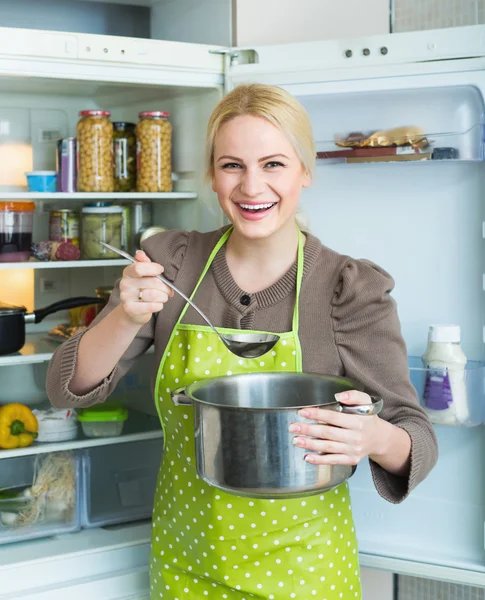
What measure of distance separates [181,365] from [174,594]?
416 millimetres

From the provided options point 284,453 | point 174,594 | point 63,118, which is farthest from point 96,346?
point 63,118

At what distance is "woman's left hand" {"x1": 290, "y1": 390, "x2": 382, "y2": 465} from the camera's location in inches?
43.8

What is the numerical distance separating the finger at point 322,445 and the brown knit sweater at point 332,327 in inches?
8.4

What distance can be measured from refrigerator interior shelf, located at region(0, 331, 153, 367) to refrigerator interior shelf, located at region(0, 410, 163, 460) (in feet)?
0.62

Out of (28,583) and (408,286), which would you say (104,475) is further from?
(408,286)

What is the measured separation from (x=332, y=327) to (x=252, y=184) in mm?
272

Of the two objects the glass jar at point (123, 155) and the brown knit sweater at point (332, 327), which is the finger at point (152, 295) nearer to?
the brown knit sweater at point (332, 327)

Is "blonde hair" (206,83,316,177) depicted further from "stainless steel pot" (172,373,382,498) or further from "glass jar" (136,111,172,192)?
"glass jar" (136,111,172,192)

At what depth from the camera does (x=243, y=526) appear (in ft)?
4.65

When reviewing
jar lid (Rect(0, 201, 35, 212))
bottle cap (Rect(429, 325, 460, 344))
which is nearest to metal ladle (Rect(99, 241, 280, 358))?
bottle cap (Rect(429, 325, 460, 344))

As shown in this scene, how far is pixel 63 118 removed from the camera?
2176 mm

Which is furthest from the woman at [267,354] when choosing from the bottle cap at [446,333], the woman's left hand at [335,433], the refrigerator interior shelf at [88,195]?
the refrigerator interior shelf at [88,195]

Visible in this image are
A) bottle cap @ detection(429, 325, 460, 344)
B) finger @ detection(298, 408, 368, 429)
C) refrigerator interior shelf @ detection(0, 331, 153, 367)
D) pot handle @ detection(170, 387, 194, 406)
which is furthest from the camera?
refrigerator interior shelf @ detection(0, 331, 153, 367)

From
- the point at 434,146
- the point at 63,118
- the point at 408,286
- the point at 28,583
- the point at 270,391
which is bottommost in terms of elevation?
the point at 28,583
